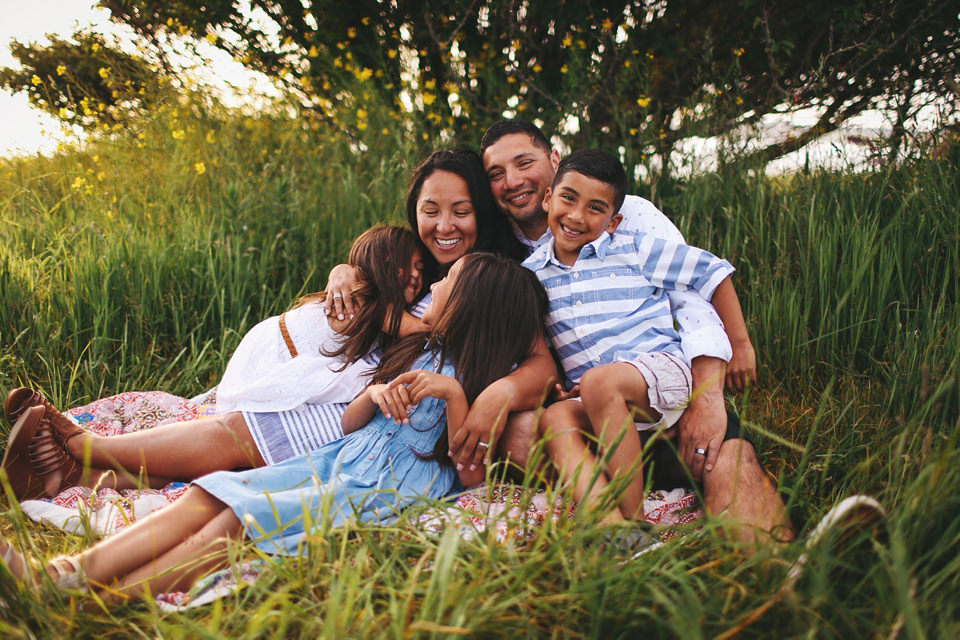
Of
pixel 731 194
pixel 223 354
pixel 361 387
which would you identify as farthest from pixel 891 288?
pixel 223 354

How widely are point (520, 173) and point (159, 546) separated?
2141mm

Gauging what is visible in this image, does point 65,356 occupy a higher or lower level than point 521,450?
higher

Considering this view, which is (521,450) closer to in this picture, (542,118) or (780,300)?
(780,300)

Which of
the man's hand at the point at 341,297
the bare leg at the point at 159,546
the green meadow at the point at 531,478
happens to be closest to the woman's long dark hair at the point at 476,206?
the man's hand at the point at 341,297

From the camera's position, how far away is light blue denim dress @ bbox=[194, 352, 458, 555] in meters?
1.74

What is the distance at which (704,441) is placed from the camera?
213 cm

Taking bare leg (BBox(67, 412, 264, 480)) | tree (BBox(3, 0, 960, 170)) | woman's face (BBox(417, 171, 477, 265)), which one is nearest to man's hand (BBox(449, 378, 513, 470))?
bare leg (BBox(67, 412, 264, 480))

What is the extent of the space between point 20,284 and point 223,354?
1046 millimetres

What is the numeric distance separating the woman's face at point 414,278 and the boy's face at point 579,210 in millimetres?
752

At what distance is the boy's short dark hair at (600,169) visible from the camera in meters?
2.40

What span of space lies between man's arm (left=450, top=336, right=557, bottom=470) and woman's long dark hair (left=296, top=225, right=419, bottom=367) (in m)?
0.71

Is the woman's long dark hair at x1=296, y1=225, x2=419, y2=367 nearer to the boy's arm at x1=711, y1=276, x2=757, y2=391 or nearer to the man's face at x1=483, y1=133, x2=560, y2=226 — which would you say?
the man's face at x1=483, y1=133, x2=560, y2=226

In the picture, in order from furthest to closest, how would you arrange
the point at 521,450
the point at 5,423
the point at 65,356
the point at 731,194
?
the point at 731,194, the point at 65,356, the point at 5,423, the point at 521,450

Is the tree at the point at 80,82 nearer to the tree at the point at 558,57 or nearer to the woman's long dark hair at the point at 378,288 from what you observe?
the tree at the point at 558,57
